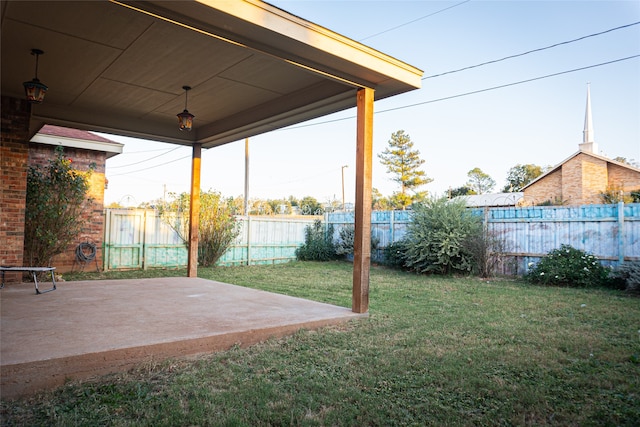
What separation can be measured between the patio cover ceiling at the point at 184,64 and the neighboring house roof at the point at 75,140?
2204 millimetres

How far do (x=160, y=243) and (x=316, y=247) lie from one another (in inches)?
199

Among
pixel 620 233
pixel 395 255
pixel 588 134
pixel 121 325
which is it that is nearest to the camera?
pixel 121 325

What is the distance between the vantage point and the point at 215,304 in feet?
16.4

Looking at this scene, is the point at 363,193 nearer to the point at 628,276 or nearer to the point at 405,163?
the point at 628,276

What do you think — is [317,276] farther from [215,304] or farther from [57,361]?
[57,361]

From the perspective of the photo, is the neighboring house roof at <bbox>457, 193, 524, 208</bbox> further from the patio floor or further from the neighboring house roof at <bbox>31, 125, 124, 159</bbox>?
the patio floor

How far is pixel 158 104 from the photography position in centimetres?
639

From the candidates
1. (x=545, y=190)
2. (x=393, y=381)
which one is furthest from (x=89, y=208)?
(x=545, y=190)

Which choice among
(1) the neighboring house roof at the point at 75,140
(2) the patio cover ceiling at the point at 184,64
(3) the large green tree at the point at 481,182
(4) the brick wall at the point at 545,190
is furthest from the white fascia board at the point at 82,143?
(3) the large green tree at the point at 481,182

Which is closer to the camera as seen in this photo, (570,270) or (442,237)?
(570,270)

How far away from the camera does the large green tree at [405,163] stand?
32.8 m

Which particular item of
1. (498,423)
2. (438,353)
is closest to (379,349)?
(438,353)

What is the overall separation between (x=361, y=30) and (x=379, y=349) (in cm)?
1347

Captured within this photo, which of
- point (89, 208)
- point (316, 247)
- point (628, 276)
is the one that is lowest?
point (628, 276)
